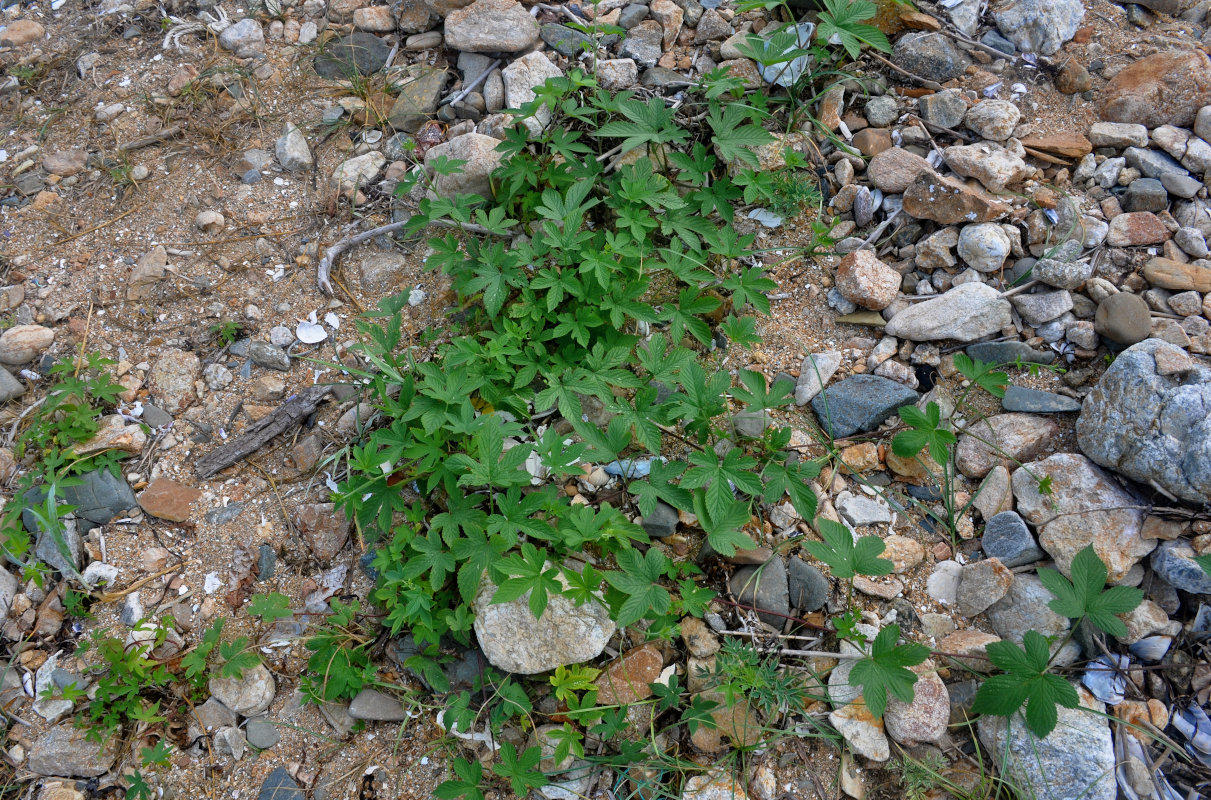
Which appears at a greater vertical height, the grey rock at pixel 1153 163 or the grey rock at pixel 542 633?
the grey rock at pixel 1153 163

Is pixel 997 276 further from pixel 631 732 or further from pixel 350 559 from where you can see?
pixel 350 559

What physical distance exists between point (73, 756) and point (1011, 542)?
3230 mm

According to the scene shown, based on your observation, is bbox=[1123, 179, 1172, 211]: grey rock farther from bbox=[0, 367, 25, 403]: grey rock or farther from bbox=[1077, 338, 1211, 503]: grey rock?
bbox=[0, 367, 25, 403]: grey rock

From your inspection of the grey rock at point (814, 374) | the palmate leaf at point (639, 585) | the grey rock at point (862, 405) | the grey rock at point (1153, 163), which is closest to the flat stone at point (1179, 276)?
the grey rock at point (1153, 163)

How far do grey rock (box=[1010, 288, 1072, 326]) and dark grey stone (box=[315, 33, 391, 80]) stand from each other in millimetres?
3236

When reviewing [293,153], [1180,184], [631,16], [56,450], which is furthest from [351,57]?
[1180,184]

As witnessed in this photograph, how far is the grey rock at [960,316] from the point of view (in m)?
2.71

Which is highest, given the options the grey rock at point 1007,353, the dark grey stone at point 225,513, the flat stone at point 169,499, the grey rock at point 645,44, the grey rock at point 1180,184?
the grey rock at point 645,44

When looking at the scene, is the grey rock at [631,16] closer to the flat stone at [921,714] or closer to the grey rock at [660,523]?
the grey rock at [660,523]

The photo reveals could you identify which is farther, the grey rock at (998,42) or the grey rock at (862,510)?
the grey rock at (998,42)

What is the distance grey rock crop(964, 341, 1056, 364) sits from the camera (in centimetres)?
267

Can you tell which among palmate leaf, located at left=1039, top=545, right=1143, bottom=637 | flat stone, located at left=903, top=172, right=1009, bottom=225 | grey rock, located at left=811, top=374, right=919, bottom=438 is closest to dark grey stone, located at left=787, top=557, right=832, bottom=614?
grey rock, located at left=811, top=374, right=919, bottom=438

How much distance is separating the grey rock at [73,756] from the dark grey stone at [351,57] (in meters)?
3.13

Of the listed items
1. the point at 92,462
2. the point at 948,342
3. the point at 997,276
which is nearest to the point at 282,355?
the point at 92,462
